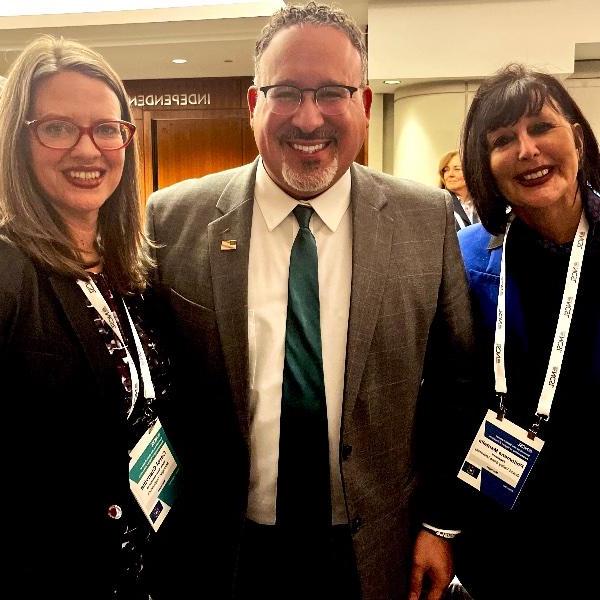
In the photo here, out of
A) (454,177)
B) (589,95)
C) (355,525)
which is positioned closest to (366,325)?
(355,525)

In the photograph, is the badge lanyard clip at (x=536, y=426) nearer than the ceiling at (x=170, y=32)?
Yes

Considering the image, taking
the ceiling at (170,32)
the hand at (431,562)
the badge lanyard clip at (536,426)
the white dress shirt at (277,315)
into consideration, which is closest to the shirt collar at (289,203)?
the white dress shirt at (277,315)

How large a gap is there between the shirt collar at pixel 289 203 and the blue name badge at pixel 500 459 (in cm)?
63

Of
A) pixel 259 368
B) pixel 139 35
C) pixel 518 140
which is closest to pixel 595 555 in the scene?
pixel 259 368

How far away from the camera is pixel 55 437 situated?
3.79 feet

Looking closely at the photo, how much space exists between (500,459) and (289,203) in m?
0.81

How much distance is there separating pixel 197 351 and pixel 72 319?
0.31 m

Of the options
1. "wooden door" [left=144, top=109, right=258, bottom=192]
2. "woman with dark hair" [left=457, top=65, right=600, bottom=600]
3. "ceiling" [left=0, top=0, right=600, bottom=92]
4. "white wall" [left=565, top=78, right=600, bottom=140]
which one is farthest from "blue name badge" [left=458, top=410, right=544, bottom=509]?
"wooden door" [left=144, top=109, right=258, bottom=192]

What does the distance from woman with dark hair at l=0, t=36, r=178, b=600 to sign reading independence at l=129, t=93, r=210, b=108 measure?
652cm

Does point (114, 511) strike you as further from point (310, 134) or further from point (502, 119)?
point (502, 119)

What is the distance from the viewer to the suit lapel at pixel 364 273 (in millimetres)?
1349

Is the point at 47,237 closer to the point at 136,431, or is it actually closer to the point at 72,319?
the point at 72,319

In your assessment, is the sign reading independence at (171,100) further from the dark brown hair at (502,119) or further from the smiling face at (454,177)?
the dark brown hair at (502,119)

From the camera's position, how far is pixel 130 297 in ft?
4.66
